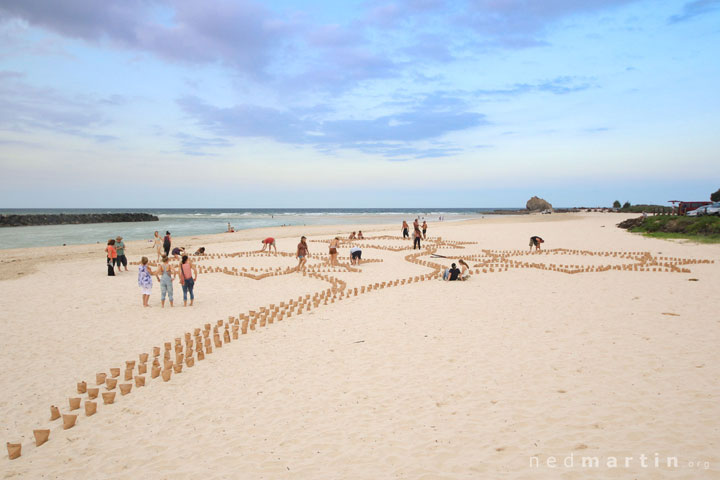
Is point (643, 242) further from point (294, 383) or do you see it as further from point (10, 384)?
point (10, 384)

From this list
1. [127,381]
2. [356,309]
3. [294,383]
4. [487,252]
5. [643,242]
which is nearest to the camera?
[294,383]

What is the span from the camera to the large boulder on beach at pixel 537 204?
12681cm

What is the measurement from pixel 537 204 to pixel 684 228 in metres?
100

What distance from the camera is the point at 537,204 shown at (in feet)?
421

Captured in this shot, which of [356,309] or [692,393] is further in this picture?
[356,309]

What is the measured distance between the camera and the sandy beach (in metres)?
5.27

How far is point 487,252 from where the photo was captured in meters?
27.1

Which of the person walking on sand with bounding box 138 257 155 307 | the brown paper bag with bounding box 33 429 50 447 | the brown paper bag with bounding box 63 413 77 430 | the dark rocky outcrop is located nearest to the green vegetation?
the person walking on sand with bounding box 138 257 155 307

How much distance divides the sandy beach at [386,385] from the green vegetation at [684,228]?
19.8 meters

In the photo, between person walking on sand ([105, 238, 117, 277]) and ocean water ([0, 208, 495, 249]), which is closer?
person walking on sand ([105, 238, 117, 277])

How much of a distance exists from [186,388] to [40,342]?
17.9 ft

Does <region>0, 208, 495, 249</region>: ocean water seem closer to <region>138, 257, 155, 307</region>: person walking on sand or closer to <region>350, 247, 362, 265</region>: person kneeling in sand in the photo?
<region>350, 247, 362, 265</region>: person kneeling in sand

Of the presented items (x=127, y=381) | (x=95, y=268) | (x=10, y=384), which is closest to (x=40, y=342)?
(x=10, y=384)

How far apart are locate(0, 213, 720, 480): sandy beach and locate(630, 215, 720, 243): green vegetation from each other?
1976 centimetres
